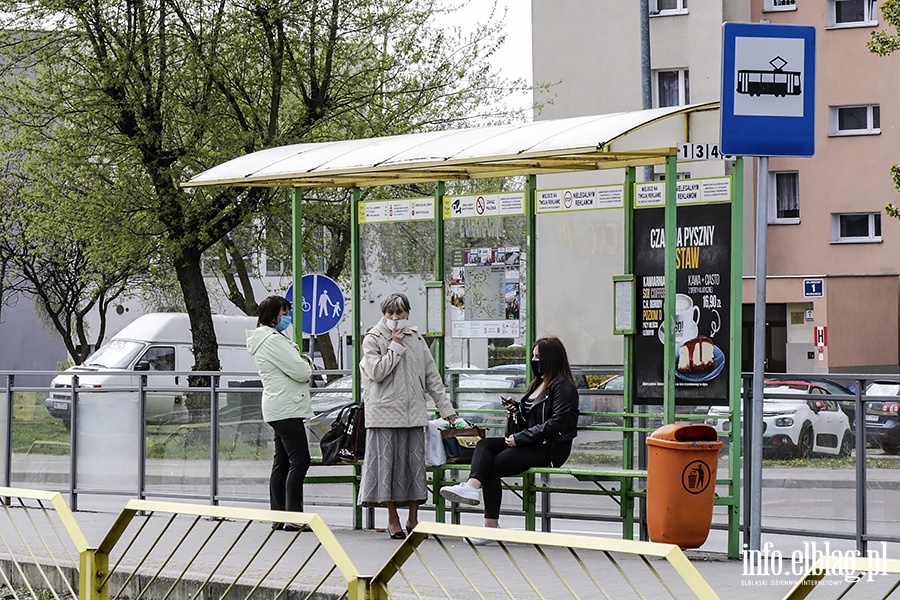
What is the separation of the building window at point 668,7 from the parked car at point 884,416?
28931mm

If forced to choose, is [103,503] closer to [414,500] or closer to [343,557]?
[414,500]

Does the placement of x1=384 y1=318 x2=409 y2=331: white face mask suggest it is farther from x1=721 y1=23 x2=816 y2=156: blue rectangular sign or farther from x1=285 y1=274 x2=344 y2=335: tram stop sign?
x1=285 y1=274 x2=344 y2=335: tram stop sign

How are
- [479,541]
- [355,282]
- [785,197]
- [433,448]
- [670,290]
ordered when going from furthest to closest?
[785,197] < [355,282] < [433,448] < [670,290] < [479,541]

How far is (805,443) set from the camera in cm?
920

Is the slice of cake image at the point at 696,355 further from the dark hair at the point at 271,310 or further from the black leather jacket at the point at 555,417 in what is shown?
the dark hair at the point at 271,310

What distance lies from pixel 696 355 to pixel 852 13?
31406mm

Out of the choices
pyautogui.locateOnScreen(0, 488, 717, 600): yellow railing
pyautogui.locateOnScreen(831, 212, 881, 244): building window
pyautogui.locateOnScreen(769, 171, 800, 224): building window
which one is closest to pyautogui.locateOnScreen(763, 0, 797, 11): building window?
pyautogui.locateOnScreen(769, 171, 800, 224): building window

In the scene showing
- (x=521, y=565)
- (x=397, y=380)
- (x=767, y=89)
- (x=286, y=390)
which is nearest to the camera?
(x=521, y=565)

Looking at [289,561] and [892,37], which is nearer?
[289,561]

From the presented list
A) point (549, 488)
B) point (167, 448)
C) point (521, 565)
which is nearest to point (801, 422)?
point (549, 488)

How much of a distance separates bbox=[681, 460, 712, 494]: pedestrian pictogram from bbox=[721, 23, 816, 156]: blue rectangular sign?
253cm

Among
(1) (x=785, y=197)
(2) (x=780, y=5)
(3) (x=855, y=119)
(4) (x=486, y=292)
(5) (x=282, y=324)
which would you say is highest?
(2) (x=780, y=5)

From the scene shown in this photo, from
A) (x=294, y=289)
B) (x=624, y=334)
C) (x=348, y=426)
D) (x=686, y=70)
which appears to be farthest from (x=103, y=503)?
(x=686, y=70)

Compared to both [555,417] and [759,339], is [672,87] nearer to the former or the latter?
[555,417]
